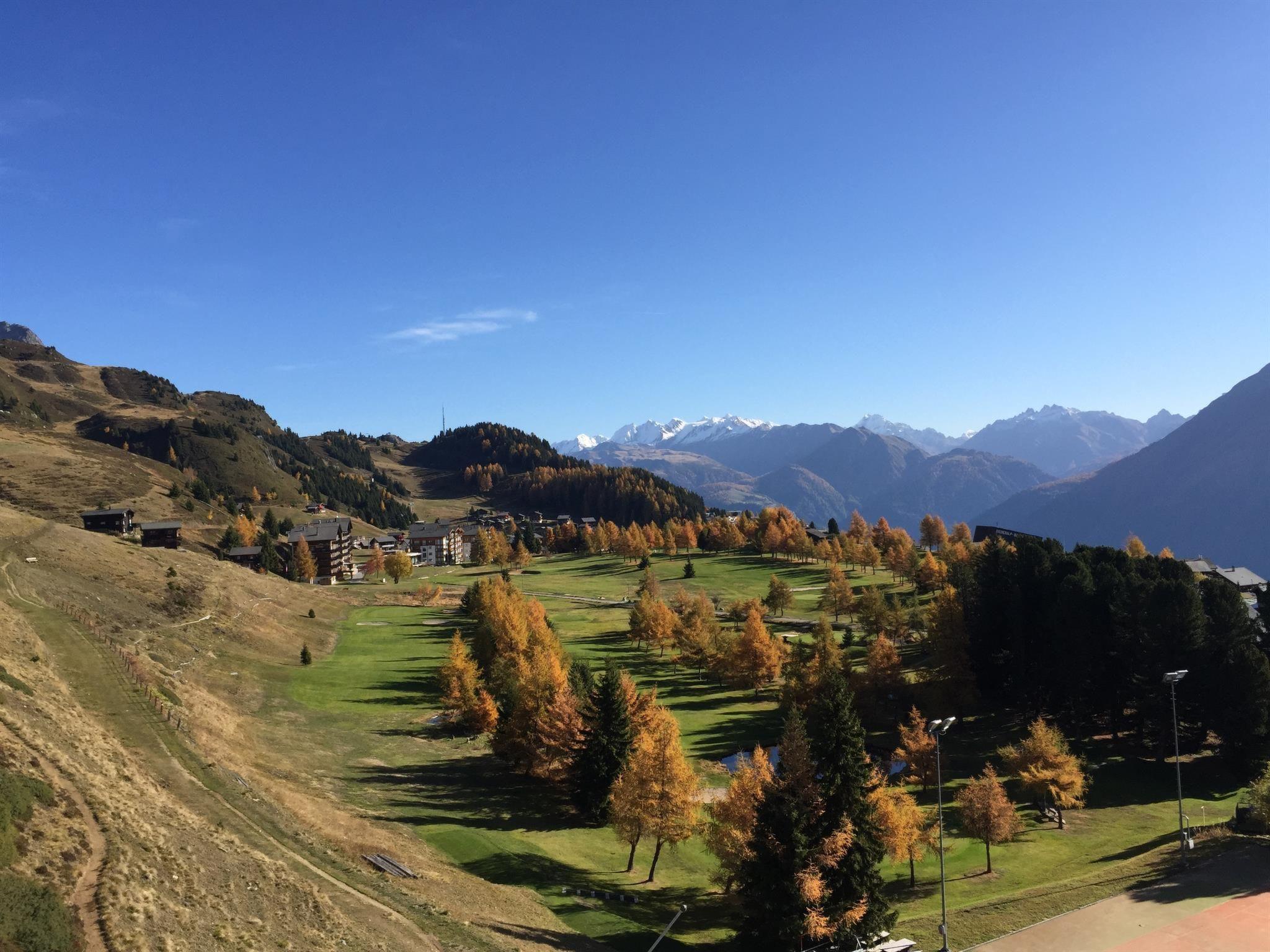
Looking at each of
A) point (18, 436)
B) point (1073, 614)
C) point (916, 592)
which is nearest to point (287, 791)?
point (1073, 614)

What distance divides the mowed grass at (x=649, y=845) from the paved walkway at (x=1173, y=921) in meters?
1.19

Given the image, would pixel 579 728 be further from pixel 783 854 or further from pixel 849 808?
pixel 849 808

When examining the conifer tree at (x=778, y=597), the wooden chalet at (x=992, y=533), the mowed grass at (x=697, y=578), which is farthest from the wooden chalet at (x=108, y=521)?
the wooden chalet at (x=992, y=533)

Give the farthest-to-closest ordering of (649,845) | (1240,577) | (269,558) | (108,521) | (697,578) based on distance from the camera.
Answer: (697,578) < (269,558) < (108,521) < (1240,577) < (649,845)

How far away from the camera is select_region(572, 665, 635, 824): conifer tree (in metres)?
51.3

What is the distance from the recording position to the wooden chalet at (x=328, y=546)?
523 ft

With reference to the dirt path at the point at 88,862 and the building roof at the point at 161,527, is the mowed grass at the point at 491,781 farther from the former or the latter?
the building roof at the point at 161,527

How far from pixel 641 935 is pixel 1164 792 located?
46721mm

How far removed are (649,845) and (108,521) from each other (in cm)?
11859

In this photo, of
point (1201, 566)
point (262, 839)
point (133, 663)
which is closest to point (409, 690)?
point (133, 663)

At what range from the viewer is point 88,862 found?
2500cm

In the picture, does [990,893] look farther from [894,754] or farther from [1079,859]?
[894,754]

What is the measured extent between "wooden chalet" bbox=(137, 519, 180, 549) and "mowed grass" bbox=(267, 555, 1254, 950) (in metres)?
54.3

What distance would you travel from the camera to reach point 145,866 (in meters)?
26.0
